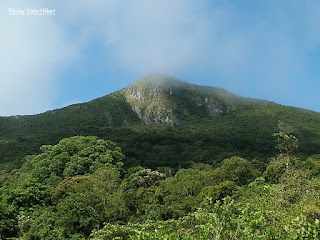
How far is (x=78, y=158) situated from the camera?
6297cm

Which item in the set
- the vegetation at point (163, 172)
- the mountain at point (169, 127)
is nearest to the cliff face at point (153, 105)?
the mountain at point (169, 127)

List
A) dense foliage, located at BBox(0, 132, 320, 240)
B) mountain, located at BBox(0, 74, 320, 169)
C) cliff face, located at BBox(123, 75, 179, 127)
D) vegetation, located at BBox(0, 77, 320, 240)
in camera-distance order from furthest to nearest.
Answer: cliff face, located at BBox(123, 75, 179, 127) → mountain, located at BBox(0, 74, 320, 169) → vegetation, located at BBox(0, 77, 320, 240) → dense foliage, located at BBox(0, 132, 320, 240)

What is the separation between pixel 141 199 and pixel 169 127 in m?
116

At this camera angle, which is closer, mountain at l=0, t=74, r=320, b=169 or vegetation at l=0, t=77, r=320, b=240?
vegetation at l=0, t=77, r=320, b=240

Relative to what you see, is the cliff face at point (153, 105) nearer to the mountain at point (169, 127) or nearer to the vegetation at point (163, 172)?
the mountain at point (169, 127)

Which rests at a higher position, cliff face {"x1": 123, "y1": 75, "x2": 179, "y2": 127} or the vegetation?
cliff face {"x1": 123, "y1": 75, "x2": 179, "y2": 127}

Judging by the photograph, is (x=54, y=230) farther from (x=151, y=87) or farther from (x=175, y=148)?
(x=151, y=87)

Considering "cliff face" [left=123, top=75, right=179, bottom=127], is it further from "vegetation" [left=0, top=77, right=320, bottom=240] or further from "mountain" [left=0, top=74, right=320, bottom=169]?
"vegetation" [left=0, top=77, right=320, bottom=240]

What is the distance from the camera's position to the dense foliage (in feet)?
51.9

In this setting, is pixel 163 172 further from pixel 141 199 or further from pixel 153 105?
pixel 153 105

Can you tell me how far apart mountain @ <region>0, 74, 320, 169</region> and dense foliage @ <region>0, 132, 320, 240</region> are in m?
22.5

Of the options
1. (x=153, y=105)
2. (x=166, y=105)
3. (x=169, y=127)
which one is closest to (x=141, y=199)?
(x=169, y=127)

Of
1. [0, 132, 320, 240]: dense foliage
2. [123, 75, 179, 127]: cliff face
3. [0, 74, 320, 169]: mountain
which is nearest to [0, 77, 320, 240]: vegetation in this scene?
[0, 132, 320, 240]: dense foliage

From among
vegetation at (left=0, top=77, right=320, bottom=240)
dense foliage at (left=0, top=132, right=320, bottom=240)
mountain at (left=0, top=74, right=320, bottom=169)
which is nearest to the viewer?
dense foliage at (left=0, top=132, right=320, bottom=240)
